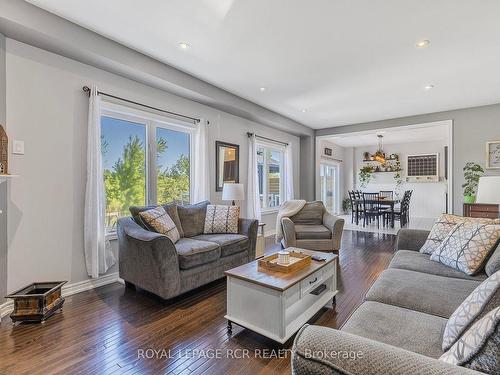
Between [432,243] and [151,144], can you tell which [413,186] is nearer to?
[432,243]

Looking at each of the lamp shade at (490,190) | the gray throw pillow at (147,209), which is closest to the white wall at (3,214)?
the gray throw pillow at (147,209)

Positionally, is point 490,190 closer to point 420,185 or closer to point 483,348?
point 483,348

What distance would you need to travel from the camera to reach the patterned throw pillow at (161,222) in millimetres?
2807

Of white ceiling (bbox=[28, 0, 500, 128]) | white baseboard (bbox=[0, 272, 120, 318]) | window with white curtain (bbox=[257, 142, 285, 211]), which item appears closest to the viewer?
white ceiling (bbox=[28, 0, 500, 128])

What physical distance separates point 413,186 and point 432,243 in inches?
313

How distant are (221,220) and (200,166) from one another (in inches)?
40.8

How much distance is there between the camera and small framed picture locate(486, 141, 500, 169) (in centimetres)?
479

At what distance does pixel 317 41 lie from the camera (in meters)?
2.75

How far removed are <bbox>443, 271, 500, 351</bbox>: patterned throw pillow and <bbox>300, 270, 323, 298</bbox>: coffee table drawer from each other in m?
1.02

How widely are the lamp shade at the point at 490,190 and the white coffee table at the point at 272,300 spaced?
2.78 m

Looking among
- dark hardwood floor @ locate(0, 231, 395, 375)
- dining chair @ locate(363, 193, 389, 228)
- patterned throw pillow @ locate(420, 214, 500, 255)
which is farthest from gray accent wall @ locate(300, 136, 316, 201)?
patterned throw pillow @ locate(420, 214, 500, 255)

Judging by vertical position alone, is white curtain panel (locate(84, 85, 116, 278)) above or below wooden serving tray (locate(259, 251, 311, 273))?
above

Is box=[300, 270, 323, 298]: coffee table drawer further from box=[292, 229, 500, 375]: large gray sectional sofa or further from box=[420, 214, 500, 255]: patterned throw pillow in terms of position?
box=[420, 214, 500, 255]: patterned throw pillow

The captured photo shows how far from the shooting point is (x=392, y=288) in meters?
Result: 1.71
